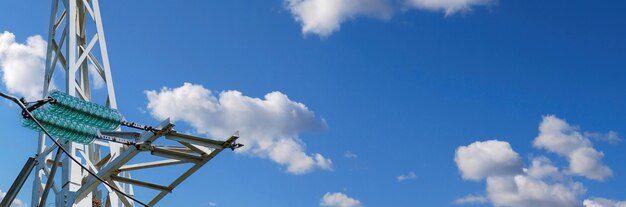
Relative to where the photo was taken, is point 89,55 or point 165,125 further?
point 89,55

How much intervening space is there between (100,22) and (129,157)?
7358 mm

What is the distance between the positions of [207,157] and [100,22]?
7619 mm

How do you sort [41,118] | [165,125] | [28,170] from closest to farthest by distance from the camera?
[41,118] < [165,125] < [28,170]

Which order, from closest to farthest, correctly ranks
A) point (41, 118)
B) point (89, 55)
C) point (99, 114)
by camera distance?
point (41, 118), point (99, 114), point (89, 55)

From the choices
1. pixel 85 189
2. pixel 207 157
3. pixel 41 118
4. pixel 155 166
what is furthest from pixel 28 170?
pixel 41 118

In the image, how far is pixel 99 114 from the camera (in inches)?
846

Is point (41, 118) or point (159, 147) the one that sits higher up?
point (159, 147)

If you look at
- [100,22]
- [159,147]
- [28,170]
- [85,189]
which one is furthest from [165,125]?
[100,22]

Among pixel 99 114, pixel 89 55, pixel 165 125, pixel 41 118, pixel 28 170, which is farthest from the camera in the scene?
pixel 89 55

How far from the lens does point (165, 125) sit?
25062 mm

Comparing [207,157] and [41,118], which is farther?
[207,157]

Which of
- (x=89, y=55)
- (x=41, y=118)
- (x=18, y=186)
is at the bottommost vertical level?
(x=41, y=118)

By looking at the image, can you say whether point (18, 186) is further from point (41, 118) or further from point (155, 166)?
point (41, 118)

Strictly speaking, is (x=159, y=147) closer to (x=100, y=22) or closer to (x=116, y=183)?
(x=116, y=183)
